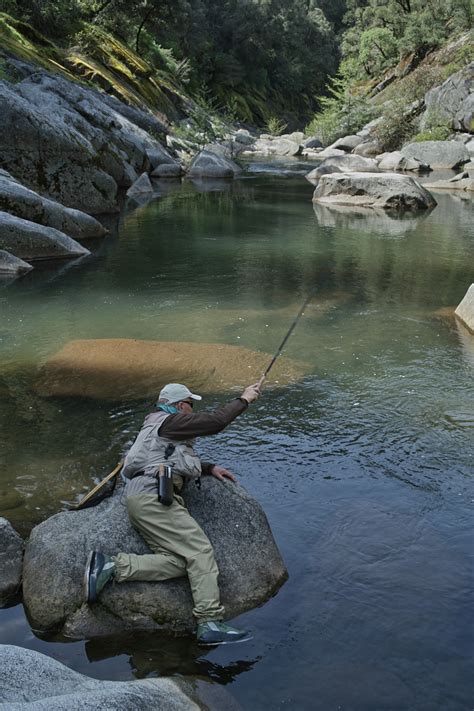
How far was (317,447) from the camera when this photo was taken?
6934 mm

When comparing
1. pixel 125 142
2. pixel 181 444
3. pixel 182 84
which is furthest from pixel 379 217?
pixel 182 84

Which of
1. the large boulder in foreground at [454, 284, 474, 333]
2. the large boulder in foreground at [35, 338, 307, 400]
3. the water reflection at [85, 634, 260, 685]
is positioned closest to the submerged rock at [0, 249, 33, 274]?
the large boulder in foreground at [35, 338, 307, 400]

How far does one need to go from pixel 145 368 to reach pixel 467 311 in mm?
4993

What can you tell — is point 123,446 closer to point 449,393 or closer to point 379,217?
point 449,393

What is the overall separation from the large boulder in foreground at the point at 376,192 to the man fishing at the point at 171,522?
19.6 m

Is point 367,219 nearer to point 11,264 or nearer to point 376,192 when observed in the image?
point 376,192

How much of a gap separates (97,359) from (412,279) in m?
6.91

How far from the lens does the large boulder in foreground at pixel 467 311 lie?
10.6m

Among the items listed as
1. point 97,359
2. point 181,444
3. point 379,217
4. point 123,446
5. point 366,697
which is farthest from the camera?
point 379,217

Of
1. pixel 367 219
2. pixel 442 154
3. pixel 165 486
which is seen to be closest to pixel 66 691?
pixel 165 486

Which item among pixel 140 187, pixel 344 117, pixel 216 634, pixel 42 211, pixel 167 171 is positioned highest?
pixel 344 117

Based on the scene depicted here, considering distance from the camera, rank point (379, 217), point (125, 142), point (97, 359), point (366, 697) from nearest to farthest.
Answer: point (366, 697)
point (97, 359)
point (379, 217)
point (125, 142)

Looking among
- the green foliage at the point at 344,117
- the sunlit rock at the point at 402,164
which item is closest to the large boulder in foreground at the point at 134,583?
the sunlit rock at the point at 402,164

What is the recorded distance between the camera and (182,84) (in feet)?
185
